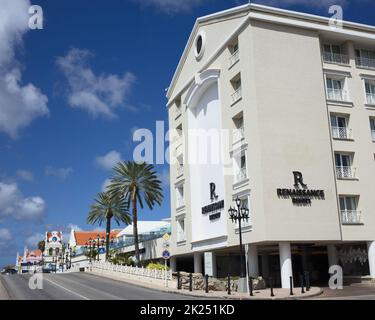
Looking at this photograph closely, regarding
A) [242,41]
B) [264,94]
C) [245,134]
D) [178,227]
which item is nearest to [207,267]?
[178,227]

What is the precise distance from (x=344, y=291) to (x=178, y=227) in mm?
22182

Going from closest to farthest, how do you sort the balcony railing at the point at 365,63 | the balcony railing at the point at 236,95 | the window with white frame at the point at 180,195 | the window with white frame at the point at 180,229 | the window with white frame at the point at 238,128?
1. the window with white frame at the point at 238,128
2. the balcony railing at the point at 236,95
3. the balcony railing at the point at 365,63
4. the window with white frame at the point at 180,229
5. the window with white frame at the point at 180,195

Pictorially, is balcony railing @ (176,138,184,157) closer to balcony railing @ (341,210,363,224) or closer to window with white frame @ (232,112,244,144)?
window with white frame @ (232,112,244,144)

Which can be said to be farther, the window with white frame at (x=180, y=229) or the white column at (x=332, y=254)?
the window with white frame at (x=180, y=229)

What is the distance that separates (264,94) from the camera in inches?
1435

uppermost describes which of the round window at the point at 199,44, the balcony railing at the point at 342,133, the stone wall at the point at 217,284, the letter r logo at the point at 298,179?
the round window at the point at 199,44

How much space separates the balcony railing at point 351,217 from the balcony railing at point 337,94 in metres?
9.04

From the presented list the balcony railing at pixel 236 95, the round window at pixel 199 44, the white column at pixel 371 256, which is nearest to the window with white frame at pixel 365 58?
the balcony railing at pixel 236 95

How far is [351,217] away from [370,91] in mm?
11313

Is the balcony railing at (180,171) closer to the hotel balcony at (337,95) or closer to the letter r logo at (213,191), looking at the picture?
the letter r logo at (213,191)

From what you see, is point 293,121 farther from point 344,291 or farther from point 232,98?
point 344,291

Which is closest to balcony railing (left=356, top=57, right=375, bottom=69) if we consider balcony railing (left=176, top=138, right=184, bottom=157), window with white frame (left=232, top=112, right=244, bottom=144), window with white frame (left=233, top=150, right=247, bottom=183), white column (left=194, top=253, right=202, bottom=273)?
window with white frame (left=232, top=112, right=244, bottom=144)

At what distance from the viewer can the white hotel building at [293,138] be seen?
35.2m

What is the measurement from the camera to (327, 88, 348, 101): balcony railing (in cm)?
3956
